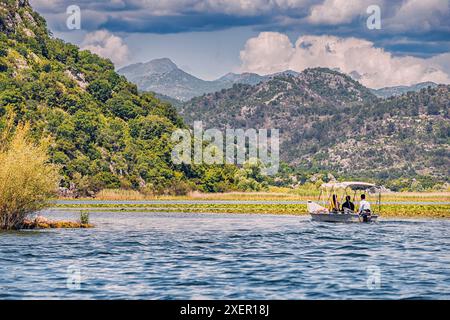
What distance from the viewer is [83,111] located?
164 metres

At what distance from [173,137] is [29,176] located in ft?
380

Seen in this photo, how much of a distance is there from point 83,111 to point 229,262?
411 feet

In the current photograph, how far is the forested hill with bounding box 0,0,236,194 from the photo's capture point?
150000 millimetres

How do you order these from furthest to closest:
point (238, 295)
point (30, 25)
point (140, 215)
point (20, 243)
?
point (30, 25) < point (140, 215) < point (20, 243) < point (238, 295)

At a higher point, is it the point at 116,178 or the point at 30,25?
the point at 30,25

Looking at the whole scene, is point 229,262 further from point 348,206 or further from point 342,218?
point 348,206

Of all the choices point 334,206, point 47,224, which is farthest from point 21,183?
point 334,206

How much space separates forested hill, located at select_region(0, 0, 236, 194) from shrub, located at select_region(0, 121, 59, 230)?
81796 millimetres

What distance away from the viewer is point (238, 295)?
3234 centimetres

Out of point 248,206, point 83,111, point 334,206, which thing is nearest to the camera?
point 334,206

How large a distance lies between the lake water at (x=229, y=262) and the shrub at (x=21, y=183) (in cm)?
169

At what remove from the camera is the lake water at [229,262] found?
33.3m

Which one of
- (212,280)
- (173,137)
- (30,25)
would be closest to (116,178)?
(173,137)
